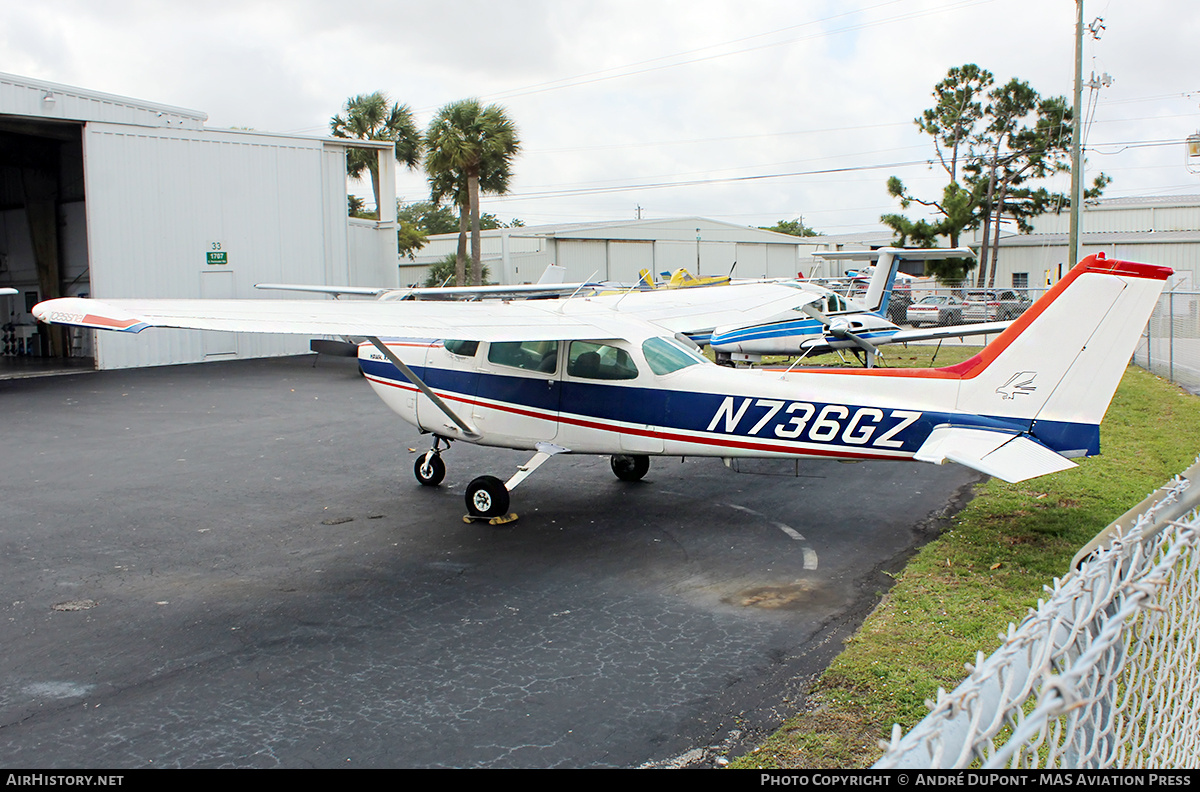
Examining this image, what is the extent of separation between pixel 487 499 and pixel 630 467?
2392 millimetres

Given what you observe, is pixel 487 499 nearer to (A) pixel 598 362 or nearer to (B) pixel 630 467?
(A) pixel 598 362

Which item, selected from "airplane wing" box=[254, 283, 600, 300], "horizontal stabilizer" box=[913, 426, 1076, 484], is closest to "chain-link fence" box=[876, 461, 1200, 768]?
"horizontal stabilizer" box=[913, 426, 1076, 484]

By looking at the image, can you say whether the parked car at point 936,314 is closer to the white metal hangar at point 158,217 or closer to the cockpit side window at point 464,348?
the white metal hangar at point 158,217

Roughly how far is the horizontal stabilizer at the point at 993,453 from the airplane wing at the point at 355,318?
3.06m

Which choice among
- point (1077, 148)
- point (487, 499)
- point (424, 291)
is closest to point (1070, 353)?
point (487, 499)

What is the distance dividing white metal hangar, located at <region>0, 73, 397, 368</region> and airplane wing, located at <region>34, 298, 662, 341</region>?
1891cm

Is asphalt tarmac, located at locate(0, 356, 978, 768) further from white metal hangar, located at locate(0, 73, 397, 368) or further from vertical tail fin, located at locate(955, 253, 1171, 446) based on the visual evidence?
white metal hangar, located at locate(0, 73, 397, 368)

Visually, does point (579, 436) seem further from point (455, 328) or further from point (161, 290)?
point (161, 290)

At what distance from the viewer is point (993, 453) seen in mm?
6574

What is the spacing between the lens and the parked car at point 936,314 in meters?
33.6

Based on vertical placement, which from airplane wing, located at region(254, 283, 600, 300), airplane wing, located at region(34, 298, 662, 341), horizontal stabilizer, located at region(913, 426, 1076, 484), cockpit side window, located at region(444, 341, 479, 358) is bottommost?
horizontal stabilizer, located at region(913, 426, 1076, 484)

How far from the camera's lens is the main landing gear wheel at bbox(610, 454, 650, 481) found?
10391 mm

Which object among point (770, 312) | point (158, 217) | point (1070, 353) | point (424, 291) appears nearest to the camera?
point (1070, 353)

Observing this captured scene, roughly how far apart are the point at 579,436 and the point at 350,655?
361 cm
